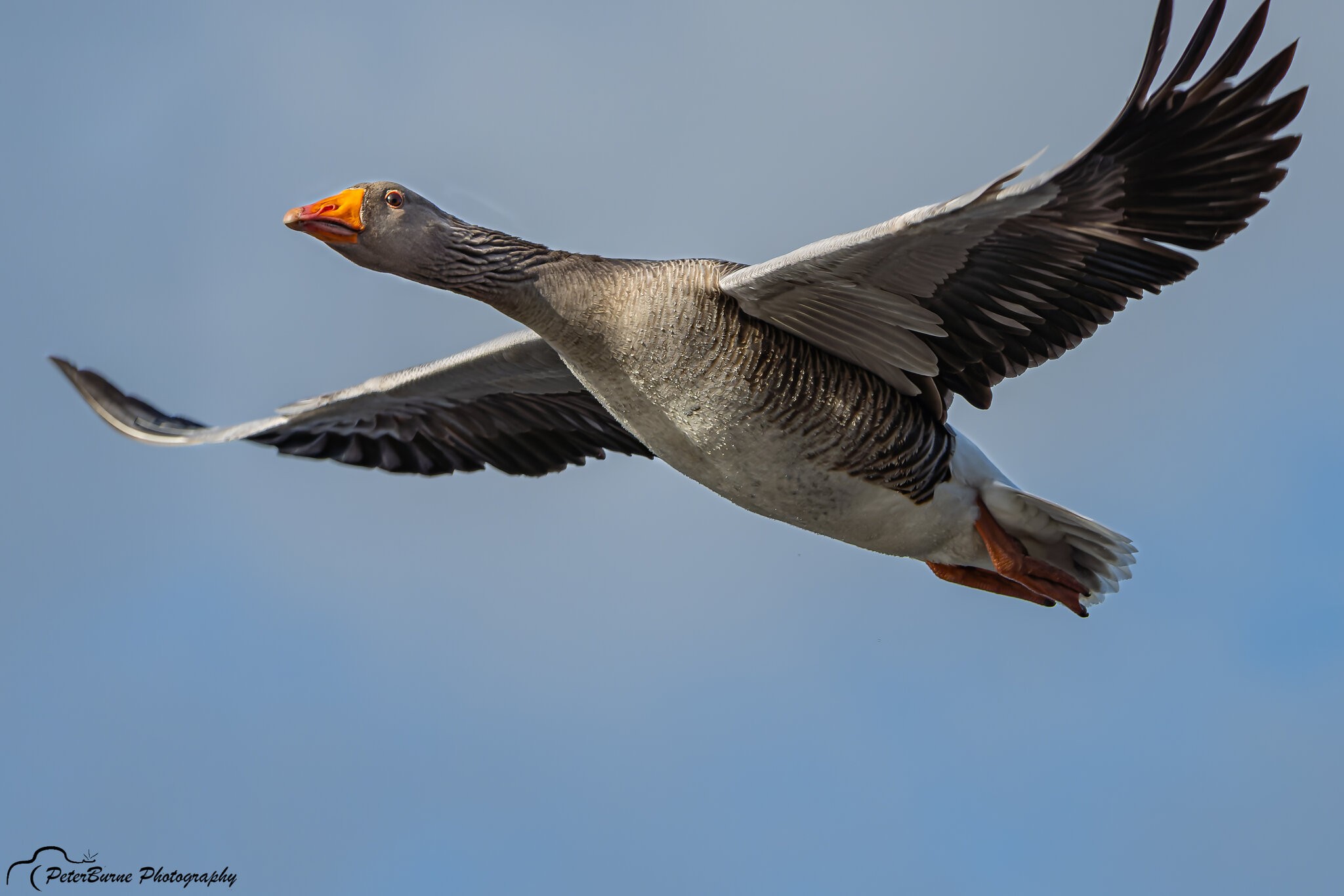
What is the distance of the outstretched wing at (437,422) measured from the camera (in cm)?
838

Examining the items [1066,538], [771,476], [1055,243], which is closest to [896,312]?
[1055,243]

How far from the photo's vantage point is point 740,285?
6426 mm

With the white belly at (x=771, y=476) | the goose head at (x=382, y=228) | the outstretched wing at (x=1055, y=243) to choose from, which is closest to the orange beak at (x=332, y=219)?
the goose head at (x=382, y=228)

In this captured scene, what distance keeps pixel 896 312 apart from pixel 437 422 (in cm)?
361

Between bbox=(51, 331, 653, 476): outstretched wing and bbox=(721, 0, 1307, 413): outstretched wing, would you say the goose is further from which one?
bbox=(51, 331, 653, 476): outstretched wing

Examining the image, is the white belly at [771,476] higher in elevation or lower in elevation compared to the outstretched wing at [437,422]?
lower

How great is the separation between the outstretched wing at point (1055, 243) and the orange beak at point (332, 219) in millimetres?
1880

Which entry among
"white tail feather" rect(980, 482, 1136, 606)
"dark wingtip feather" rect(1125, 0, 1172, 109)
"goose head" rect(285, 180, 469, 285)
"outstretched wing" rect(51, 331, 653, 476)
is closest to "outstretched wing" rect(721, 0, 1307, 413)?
"dark wingtip feather" rect(1125, 0, 1172, 109)

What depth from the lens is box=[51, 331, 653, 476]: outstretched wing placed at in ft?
27.5

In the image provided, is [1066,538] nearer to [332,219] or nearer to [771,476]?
[771,476]

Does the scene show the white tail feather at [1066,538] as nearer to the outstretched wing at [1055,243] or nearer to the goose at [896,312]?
the goose at [896,312]

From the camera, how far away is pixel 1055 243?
631 cm

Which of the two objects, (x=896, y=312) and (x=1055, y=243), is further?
(x=896, y=312)

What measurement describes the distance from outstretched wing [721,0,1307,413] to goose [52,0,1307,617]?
0.01m
